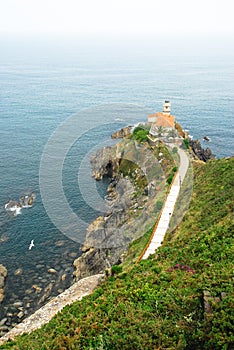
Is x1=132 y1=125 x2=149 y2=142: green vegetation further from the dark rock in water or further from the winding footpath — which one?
the winding footpath

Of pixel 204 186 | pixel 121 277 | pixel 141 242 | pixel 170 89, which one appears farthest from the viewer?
pixel 170 89

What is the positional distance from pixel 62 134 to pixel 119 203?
33.0 m

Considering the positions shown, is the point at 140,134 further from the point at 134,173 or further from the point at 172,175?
the point at 172,175

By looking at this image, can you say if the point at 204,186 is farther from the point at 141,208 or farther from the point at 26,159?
the point at 26,159

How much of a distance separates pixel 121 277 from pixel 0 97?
9226cm

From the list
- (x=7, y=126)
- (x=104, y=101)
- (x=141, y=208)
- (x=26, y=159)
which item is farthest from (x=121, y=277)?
(x=104, y=101)

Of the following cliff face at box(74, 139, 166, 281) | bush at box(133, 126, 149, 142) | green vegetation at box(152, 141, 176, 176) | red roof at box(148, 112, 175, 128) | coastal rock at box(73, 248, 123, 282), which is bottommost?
coastal rock at box(73, 248, 123, 282)

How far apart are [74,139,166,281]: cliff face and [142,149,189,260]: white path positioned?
6.95ft

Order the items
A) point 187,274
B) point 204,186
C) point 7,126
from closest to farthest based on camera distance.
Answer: point 187,274 → point 204,186 → point 7,126

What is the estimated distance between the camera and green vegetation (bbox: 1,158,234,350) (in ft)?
50.3

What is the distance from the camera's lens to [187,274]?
805 inches

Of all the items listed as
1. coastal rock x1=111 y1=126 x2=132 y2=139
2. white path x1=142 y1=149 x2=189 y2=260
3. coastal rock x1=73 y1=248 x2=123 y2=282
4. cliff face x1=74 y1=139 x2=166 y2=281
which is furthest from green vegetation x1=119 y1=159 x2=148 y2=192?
coastal rock x1=111 y1=126 x2=132 y2=139

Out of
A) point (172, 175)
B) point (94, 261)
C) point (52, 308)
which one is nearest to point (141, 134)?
point (172, 175)

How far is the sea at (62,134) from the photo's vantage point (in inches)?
1500
